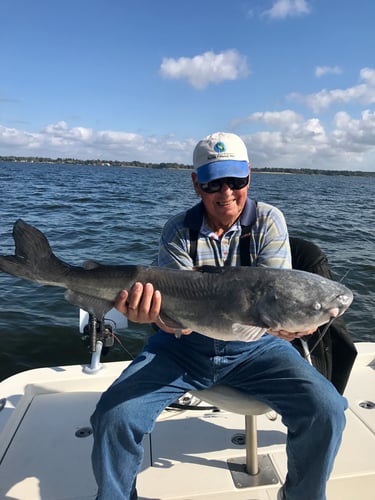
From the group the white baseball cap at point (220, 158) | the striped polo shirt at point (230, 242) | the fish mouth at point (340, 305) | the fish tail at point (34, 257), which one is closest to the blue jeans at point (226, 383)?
the fish mouth at point (340, 305)

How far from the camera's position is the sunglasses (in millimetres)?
3594

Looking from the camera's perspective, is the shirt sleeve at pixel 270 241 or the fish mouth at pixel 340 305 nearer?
the fish mouth at pixel 340 305

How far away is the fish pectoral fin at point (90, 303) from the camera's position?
11.4 feet

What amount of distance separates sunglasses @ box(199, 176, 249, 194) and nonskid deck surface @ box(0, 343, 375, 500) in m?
2.51

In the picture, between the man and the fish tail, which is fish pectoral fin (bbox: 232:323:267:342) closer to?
the man

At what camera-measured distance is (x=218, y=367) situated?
3.41 metres

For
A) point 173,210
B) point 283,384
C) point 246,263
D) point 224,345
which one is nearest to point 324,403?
point 283,384

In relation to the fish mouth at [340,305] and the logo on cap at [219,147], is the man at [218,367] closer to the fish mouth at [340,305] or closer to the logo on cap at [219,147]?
the logo on cap at [219,147]

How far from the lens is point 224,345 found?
3436 mm

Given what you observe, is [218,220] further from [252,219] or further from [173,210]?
[173,210]

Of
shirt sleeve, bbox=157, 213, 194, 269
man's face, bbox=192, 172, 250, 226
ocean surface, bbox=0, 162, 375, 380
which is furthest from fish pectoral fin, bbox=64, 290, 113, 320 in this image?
ocean surface, bbox=0, 162, 375, 380

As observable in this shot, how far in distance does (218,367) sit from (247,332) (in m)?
0.53

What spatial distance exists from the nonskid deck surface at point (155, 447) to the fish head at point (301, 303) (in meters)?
1.54

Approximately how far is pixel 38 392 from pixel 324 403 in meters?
3.53
